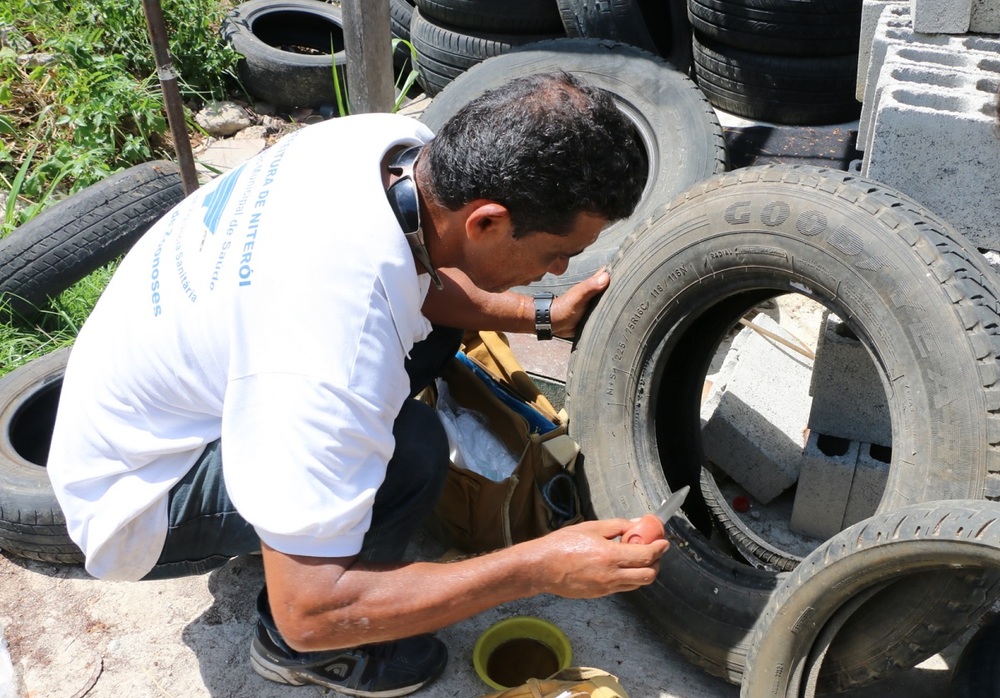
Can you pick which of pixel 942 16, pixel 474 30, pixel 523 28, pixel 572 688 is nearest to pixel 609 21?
pixel 523 28

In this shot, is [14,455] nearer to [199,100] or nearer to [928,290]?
[928,290]

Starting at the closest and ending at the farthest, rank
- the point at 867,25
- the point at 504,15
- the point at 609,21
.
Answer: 1. the point at 867,25
2. the point at 609,21
3. the point at 504,15

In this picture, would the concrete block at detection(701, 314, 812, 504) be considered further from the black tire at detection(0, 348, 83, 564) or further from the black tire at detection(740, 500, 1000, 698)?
the black tire at detection(0, 348, 83, 564)

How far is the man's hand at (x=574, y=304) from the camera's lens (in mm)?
2662

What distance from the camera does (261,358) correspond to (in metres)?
1.86

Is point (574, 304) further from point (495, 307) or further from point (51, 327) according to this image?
point (51, 327)

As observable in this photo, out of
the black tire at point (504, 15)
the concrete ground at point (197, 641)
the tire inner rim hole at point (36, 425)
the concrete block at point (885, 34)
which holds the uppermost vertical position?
the concrete block at point (885, 34)

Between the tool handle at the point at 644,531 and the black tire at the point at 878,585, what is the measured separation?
0.99ft

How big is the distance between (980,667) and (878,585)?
411mm

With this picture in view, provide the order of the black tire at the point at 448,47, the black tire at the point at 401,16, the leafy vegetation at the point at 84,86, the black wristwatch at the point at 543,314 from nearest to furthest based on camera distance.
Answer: the black wristwatch at the point at 543,314, the leafy vegetation at the point at 84,86, the black tire at the point at 448,47, the black tire at the point at 401,16

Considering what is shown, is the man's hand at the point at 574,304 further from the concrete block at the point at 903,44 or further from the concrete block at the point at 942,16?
the concrete block at the point at 942,16

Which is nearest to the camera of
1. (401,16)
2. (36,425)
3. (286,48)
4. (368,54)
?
(36,425)

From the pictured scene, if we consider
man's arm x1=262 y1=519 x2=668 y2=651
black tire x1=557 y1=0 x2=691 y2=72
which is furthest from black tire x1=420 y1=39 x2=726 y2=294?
man's arm x1=262 y1=519 x2=668 y2=651

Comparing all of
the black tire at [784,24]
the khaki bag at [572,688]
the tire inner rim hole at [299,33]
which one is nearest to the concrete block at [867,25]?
the black tire at [784,24]
